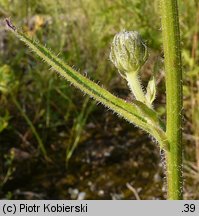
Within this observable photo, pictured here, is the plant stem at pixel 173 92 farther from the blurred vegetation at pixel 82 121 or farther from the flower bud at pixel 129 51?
the blurred vegetation at pixel 82 121

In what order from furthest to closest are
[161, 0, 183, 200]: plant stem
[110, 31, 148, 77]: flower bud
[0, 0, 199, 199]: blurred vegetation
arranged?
[0, 0, 199, 199]: blurred vegetation < [110, 31, 148, 77]: flower bud < [161, 0, 183, 200]: plant stem

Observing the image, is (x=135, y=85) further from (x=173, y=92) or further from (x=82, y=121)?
(x=82, y=121)

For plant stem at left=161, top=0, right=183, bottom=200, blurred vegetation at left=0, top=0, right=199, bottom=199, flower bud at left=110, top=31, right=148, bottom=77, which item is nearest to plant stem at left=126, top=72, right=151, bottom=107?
flower bud at left=110, top=31, right=148, bottom=77

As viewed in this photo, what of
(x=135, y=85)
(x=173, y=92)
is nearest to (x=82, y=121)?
(x=135, y=85)

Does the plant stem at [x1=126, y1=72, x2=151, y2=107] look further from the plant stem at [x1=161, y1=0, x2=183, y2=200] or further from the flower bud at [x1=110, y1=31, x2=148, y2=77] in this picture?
the plant stem at [x1=161, y1=0, x2=183, y2=200]

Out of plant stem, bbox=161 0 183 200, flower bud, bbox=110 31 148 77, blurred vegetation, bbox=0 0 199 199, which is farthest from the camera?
blurred vegetation, bbox=0 0 199 199

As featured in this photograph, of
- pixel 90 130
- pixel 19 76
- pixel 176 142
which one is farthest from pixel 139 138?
pixel 176 142
